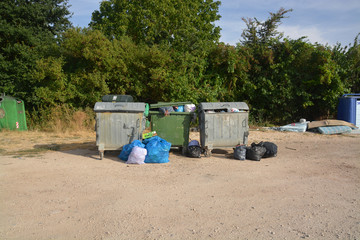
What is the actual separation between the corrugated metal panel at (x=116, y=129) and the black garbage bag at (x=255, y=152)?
2.57m

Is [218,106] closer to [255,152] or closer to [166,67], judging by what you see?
[255,152]

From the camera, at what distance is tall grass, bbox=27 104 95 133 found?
10734 millimetres

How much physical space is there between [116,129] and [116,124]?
115 millimetres

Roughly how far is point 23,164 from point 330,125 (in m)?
9.95

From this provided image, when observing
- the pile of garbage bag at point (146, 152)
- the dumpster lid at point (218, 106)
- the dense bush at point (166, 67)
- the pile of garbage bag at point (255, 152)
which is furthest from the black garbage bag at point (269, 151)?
the dense bush at point (166, 67)

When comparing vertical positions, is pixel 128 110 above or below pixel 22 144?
above

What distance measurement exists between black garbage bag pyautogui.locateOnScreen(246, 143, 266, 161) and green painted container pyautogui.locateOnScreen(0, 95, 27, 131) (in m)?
8.56

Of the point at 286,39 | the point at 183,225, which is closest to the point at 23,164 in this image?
the point at 183,225

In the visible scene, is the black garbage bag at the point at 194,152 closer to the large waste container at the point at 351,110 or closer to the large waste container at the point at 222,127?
the large waste container at the point at 222,127

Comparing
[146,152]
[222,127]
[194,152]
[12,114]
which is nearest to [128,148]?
[146,152]

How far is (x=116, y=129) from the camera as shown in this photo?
22.6 feet

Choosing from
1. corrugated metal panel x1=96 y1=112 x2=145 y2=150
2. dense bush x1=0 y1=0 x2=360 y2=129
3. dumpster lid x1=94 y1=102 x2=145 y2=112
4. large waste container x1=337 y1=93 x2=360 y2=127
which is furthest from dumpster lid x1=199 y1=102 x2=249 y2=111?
large waste container x1=337 y1=93 x2=360 y2=127

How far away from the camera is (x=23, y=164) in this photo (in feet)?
20.5

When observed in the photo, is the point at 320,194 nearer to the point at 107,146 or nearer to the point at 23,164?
the point at 107,146
